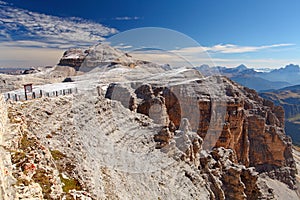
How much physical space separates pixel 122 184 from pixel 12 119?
869cm

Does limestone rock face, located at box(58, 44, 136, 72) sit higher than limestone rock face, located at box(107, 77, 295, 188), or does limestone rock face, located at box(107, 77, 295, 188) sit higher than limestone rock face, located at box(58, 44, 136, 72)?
limestone rock face, located at box(58, 44, 136, 72)

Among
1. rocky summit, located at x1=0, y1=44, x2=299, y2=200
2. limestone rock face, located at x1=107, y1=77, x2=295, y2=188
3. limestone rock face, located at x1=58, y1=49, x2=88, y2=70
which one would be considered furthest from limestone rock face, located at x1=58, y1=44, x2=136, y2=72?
rocky summit, located at x1=0, y1=44, x2=299, y2=200

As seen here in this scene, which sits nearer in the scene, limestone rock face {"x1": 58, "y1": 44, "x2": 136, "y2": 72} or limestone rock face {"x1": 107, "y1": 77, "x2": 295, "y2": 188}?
limestone rock face {"x1": 107, "y1": 77, "x2": 295, "y2": 188}

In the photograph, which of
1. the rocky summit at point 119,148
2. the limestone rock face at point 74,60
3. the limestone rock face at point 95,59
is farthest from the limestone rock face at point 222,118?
the limestone rock face at point 74,60

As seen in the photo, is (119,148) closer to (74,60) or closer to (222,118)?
(222,118)

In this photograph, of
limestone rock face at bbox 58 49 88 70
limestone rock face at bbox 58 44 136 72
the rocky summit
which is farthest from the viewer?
limestone rock face at bbox 58 49 88 70

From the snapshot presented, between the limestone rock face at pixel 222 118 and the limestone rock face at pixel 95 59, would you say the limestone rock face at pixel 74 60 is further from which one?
the limestone rock face at pixel 222 118

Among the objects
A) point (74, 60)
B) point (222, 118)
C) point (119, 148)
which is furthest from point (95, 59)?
point (119, 148)

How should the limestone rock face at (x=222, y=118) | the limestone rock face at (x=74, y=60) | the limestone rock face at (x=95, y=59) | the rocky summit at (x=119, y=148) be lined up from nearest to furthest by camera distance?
the rocky summit at (x=119, y=148) < the limestone rock face at (x=222, y=118) < the limestone rock face at (x=95, y=59) < the limestone rock face at (x=74, y=60)

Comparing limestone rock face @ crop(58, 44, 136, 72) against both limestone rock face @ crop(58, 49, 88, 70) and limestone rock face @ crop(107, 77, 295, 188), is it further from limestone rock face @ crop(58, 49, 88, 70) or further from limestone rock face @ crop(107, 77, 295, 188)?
limestone rock face @ crop(107, 77, 295, 188)

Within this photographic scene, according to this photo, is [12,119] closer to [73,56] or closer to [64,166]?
[64,166]

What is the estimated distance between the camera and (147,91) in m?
47.7

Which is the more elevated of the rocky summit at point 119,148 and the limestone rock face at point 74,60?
the limestone rock face at point 74,60

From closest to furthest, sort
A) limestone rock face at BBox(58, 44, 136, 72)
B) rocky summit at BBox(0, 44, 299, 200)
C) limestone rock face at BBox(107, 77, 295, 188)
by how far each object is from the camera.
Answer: rocky summit at BBox(0, 44, 299, 200) < limestone rock face at BBox(107, 77, 295, 188) < limestone rock face at BBox(58, 44, 136, 72)
